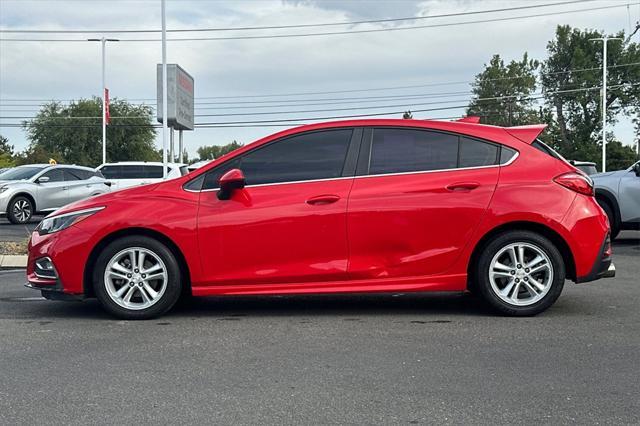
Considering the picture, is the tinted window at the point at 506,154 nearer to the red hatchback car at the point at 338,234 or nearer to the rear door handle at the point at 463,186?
the red hatchback car at the point at 338,234

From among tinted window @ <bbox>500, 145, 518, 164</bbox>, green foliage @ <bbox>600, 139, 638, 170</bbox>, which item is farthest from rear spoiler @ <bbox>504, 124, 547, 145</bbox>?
green foliage @ <bbox>600, 139, 638, 170</bbox>

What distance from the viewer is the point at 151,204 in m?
6.09

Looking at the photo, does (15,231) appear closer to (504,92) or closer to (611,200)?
(611,200)

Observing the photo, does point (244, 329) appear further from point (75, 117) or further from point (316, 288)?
point (75, 117)

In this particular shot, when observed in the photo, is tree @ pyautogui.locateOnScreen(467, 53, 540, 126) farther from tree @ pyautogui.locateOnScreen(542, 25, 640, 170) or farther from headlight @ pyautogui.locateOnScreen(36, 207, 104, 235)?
headlight @ pyautogui.locateOnScreen(36, 207, 104, 235)

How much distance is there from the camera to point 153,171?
22.5 m

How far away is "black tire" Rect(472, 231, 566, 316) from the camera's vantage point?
6086 millimetres

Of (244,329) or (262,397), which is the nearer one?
(262,397)

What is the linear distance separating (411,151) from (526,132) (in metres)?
1.04

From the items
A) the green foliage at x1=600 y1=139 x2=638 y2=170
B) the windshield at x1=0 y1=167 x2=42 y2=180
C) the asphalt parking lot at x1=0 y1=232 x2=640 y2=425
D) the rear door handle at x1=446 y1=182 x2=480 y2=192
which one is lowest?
the asphalt parking lot at x1=0 y1=232 x2=640 y2=425

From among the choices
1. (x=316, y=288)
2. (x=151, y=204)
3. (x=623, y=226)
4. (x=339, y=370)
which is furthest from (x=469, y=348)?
(x=623, y=226)

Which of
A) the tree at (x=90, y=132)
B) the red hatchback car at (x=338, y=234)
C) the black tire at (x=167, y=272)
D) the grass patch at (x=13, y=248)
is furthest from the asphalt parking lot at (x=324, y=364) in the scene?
the tree at (x=90, y=132)

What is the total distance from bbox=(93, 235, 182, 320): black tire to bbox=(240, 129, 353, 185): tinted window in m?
0.95

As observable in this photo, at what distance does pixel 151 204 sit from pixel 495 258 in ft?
9.61
